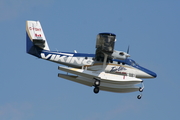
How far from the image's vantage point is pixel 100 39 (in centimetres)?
2488

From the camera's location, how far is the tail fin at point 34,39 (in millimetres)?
26984

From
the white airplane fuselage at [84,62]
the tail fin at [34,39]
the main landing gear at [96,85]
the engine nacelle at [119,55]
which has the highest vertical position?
the tail fin at [34,39]

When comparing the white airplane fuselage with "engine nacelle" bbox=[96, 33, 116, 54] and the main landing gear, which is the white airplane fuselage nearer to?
the main landing gear

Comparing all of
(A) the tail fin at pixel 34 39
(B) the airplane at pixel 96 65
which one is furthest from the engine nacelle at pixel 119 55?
(A) the tail fin at pixel 34 39

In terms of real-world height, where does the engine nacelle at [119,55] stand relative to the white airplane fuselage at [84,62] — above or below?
above

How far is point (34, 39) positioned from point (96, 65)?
15.6ft

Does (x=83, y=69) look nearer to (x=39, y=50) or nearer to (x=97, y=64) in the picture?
(x=97, y=64)

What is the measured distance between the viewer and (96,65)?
26953 mm

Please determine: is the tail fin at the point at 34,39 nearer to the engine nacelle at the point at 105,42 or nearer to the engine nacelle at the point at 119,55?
the engine nacelle at the point at 105,42

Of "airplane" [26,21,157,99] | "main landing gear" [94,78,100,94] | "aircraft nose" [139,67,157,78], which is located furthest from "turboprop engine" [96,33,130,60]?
"aircraft nose" [139,67,157,78]

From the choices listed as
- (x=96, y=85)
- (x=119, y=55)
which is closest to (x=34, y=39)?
(x=96, y=85)

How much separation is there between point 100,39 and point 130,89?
474cm

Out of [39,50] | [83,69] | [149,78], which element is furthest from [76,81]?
[149,78]

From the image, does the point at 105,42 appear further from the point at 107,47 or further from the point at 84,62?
the point at 84,62
